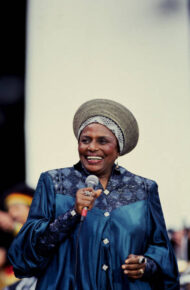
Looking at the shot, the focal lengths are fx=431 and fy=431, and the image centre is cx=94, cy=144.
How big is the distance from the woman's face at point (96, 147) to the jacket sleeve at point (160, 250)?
0.34 metres

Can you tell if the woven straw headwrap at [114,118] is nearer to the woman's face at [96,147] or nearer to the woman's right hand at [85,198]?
the woman's face at [96,147]

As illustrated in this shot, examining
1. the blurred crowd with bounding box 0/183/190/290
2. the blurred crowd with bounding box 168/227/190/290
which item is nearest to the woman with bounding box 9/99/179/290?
the blurred crowd with bounding box 0/183/190/290

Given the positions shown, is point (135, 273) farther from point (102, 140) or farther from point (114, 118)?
point (114, 118)

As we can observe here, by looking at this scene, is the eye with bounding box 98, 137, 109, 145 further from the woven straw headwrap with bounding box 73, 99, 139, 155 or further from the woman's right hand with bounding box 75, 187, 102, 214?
the woman's right hand with bounding box 75, 187, 102, 214

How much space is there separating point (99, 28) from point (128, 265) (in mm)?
2875

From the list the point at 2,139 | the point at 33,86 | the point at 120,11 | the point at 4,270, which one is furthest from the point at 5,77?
the point at 4,270

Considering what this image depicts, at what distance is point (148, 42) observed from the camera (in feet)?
14.9

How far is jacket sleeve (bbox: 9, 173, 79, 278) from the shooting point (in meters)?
2.18

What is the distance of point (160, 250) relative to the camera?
2434mm

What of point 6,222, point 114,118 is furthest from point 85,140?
point 6,222

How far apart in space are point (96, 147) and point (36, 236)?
58 centimetres

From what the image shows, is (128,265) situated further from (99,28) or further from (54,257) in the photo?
(99,28)

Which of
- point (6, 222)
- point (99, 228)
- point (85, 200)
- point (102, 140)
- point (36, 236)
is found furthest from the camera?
point (6, 222)

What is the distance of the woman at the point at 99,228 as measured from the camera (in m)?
2.22
